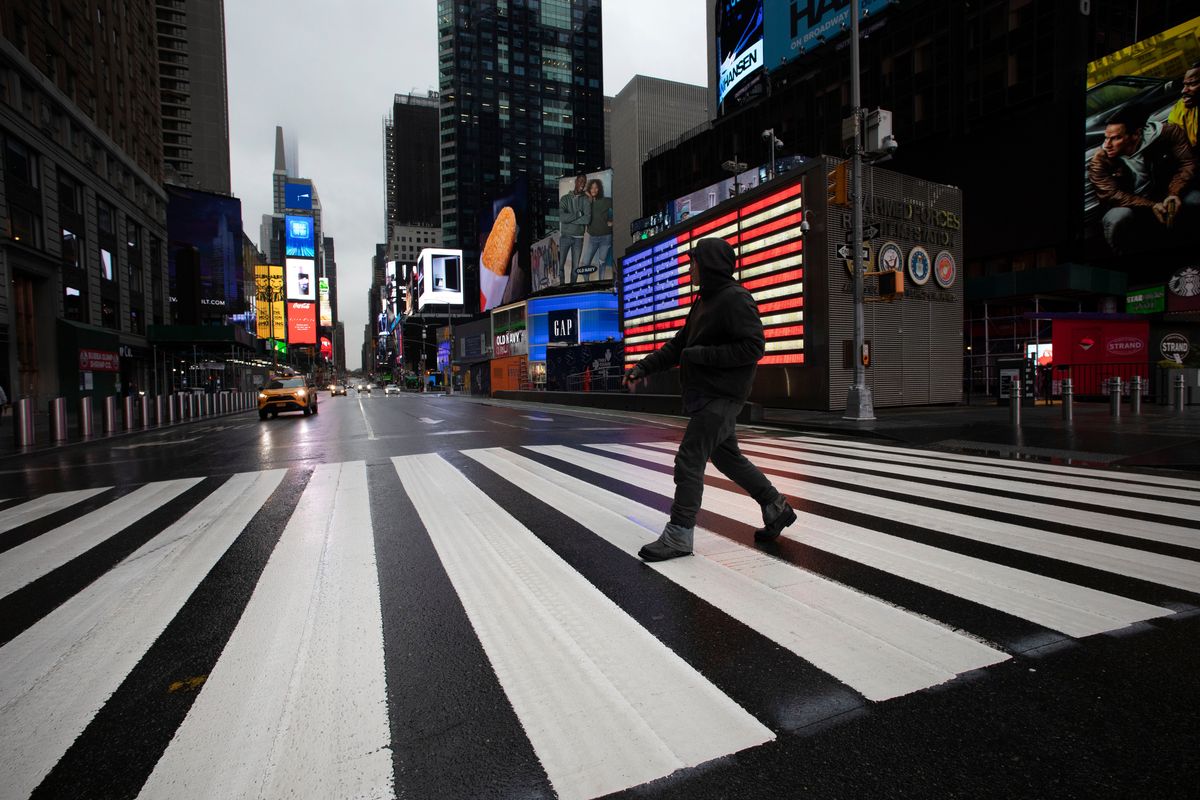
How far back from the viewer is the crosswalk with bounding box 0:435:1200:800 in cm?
181

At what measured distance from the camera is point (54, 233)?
28.7m

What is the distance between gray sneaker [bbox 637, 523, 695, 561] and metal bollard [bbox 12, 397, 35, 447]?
16075 mm

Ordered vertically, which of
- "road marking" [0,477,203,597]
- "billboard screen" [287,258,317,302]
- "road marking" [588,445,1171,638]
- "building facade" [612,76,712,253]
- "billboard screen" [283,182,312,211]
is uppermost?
"billboard screen" [283,182,312,211]

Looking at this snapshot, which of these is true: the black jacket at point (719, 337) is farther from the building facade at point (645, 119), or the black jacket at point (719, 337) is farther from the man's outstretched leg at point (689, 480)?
the building facade at point (645, 119)

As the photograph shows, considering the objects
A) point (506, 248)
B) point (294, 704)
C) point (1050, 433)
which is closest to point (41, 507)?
point (294, 704)

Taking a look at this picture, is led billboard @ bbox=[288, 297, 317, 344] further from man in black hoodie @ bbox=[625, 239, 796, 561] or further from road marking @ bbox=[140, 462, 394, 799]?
man in black hoodie @ bbox=[625, 239, 796, 561]

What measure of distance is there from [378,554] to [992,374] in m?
32.0

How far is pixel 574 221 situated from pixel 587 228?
163cm

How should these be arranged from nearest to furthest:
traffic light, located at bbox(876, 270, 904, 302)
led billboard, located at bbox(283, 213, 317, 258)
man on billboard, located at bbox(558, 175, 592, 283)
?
1. traffic light, located at bbox(876, 270, 904, 302)
2. man on billboard, located at bbox(558, 175, 592, 283)
3. led billboard, located at bbox(283, 213, 317, 258)

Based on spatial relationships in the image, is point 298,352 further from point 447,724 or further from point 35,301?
point 447,724

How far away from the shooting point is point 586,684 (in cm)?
216

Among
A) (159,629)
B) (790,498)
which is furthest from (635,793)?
(790,498)

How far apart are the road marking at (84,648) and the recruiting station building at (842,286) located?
14.6 meters

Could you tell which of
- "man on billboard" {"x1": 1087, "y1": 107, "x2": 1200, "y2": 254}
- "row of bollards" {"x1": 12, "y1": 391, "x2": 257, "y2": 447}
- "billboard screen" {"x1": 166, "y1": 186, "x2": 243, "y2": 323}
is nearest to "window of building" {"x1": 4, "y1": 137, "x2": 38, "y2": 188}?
"row of bollards" {"x1": 12, "y1": 391, "x2": 257, "y2": 447}
